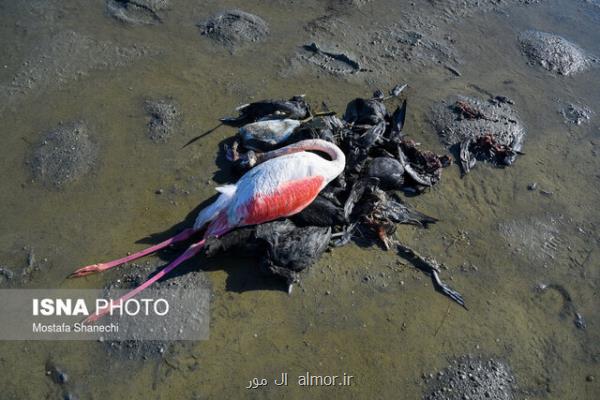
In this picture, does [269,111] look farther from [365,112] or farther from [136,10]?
[136,10]

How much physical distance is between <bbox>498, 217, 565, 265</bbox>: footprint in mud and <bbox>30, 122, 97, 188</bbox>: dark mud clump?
5984 millimetres

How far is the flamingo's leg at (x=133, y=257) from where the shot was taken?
5.42 meters

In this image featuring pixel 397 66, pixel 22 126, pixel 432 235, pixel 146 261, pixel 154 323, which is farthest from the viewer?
pixel 397 66

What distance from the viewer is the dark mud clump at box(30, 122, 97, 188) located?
6.40 m

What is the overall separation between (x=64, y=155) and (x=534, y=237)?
6800 mm

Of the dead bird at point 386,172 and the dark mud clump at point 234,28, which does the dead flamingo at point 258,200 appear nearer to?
the dead bird at point 386,172

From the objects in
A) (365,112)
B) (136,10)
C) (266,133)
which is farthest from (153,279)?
(136,10)

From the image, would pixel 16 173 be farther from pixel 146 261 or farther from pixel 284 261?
pixel 284 261

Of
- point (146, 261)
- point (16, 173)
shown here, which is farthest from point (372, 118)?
point (16, 173)

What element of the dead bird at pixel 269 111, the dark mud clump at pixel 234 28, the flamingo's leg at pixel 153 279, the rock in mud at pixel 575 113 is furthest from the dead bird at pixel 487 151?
the flamingo's leg at pixel 153 279

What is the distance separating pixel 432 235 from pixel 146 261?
3736 millimetres

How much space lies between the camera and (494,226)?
6.56 meters

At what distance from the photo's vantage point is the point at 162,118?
281 inches

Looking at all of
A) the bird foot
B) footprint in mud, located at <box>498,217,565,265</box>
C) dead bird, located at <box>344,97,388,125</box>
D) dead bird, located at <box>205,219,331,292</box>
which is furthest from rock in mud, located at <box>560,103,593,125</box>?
the bird foot
